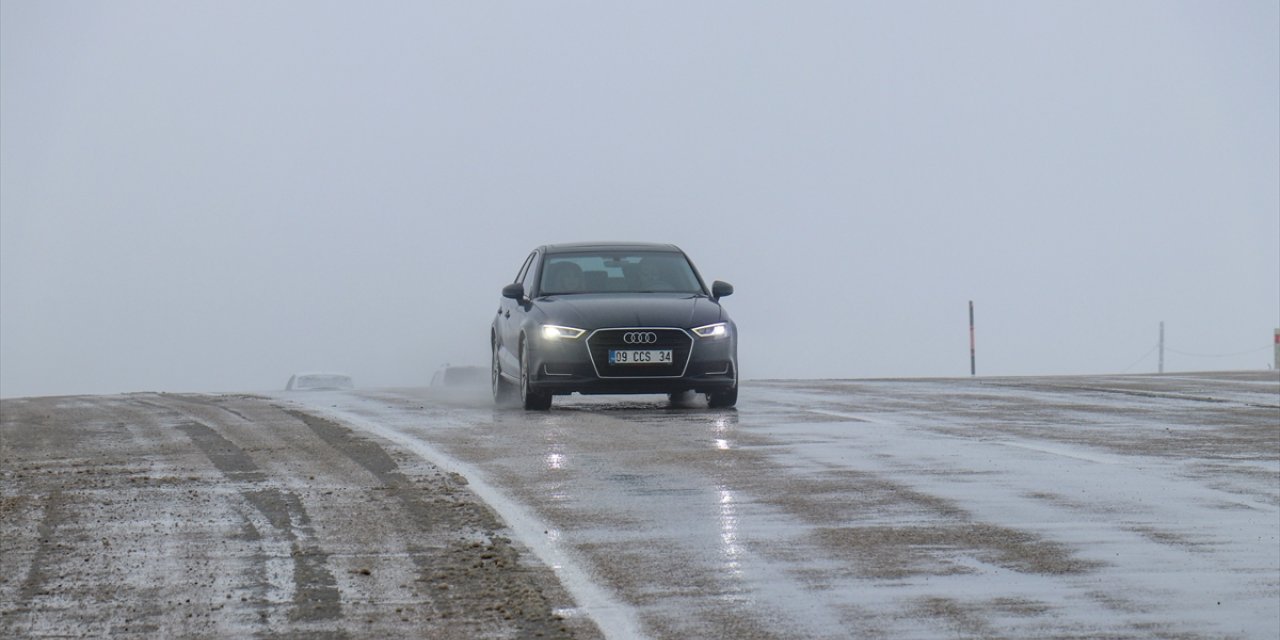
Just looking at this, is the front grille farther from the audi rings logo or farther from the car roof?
the car roof

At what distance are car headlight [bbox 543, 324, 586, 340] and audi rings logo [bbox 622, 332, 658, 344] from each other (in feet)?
1.24

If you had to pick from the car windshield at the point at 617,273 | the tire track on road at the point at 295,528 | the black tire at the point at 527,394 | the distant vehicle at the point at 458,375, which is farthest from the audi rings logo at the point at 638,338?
the distant vehicle at the point at 458,375

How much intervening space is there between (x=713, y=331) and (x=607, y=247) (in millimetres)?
2054

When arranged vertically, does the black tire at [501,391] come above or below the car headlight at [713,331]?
below

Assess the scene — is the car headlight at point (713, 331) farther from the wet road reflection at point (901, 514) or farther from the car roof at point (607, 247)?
the car roof at point (607, 247)

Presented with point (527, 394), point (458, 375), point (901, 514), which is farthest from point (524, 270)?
point (458, 375)

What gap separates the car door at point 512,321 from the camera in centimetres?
1666

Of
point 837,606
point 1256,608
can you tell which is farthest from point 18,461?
point 1256,608

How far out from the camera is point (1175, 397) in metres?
17.3

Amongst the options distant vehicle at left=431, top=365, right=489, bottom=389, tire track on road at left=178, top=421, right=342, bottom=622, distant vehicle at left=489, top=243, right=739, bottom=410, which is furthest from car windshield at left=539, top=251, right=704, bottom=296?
distant vehicle at left=431, top=365, right=489, bottom=389

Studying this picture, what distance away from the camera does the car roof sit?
687 inches

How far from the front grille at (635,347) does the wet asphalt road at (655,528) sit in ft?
3.57

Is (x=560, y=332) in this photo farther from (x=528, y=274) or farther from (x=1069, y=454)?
(x=1069, y=454)

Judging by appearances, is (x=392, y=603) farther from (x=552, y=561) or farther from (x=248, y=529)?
(x=248, y=529)
